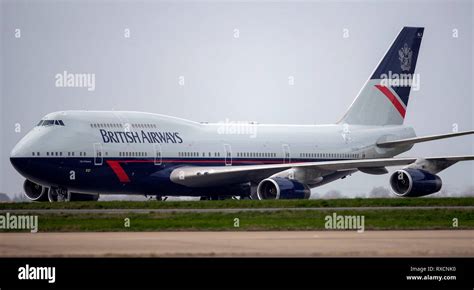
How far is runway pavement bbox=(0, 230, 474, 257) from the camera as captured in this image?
2519 cm

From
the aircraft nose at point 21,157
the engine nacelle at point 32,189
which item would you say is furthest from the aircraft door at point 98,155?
the engine nacelle at point 32,189

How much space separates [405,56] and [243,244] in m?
41.6

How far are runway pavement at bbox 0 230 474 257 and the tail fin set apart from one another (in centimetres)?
3405

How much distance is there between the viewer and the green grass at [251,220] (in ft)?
113

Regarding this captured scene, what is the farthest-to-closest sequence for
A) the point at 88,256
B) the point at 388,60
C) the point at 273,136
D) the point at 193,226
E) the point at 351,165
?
the point at 388,60
the point at 273,136
the point at 351,165
the point at 193,226
the point at 88,256

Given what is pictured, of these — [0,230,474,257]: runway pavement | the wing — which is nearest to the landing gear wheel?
the wing

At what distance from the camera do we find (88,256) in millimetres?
24391

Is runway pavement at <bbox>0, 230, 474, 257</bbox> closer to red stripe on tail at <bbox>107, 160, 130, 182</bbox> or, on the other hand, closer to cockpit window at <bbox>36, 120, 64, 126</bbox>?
cockpit window at <bbox>36, 120, 64, 126</bbox>

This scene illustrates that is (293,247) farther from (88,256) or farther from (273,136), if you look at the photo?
(273,136)

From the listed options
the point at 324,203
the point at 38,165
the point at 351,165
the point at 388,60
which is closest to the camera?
the point at 324,203

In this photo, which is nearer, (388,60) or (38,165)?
(38,165)

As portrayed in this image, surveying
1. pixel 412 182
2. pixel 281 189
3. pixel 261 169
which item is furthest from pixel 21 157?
pixel 412 182
